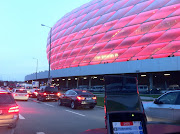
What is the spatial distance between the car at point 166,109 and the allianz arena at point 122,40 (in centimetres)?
2308

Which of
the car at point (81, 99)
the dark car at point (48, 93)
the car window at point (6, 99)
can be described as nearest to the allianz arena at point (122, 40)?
the dark car at point (48, 93)

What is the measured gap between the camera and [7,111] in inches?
290

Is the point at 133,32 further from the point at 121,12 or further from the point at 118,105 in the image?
the point at 118,105

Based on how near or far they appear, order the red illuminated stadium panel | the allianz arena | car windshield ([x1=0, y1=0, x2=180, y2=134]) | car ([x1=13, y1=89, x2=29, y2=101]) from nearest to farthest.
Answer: car windshield ([x1=0, y1=0, x2=180, y2=134])
car ([x1=13, y1=89, x2=29, y2=101])
the allianz arena
the red illuminated stadium panel

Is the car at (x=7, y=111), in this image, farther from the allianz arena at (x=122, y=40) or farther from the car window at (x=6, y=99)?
the allianz arena at (x=122, y=40)

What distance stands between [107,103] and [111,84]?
41cm

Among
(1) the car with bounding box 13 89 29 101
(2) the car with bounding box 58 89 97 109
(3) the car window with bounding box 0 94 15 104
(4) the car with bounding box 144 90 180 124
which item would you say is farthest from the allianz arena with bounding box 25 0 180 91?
(3) the car window with bounding box 0 94 15 104

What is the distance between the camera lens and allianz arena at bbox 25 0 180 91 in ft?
117

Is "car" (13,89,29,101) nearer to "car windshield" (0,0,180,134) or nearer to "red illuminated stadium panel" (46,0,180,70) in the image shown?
"car windshield" (0,0,180,134)

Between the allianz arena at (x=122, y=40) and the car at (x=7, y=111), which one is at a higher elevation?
the allianz arena at (x=122, y=40)

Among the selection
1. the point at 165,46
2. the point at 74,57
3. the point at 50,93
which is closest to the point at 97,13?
the point at 74,57

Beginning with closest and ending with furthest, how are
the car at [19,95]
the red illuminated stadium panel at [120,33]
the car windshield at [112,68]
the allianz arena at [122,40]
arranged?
the car windshield at [112,68] → the car at [19,95] → the allianz arena at [122,40] → the red illuminated stadium panel at [120,33]

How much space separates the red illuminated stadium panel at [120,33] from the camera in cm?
3672

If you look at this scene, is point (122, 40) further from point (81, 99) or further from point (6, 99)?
point (6, 99)
